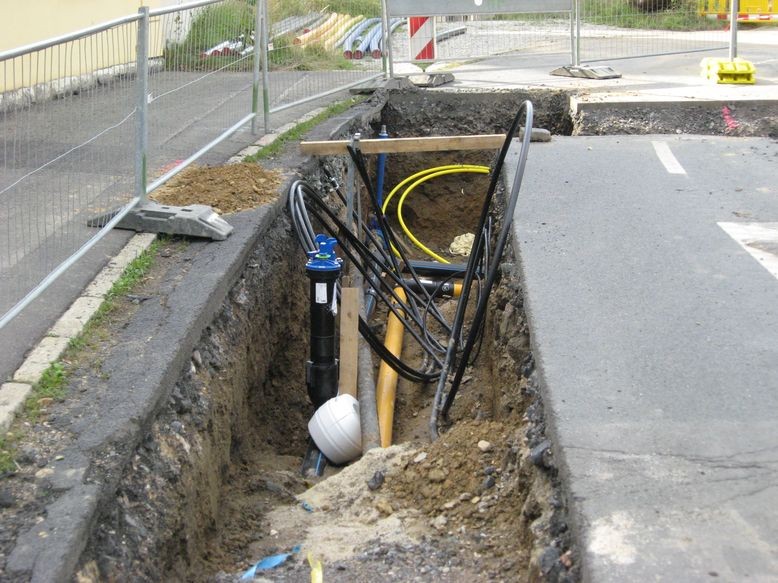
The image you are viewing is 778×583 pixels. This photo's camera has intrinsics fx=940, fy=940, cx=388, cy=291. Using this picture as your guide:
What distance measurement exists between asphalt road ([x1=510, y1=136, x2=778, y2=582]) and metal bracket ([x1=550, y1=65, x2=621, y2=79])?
538 centimetres

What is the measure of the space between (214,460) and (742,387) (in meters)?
2.39

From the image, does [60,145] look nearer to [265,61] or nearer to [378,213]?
[378,213]

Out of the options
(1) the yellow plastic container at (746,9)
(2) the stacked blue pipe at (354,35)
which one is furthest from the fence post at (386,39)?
(1) the yellow plastic container at (746,9)

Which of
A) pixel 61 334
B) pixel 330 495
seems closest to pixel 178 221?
pixel 61 334

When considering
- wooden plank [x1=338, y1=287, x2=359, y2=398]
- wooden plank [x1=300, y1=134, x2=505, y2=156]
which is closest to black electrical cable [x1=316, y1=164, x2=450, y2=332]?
wooden plank [x1=300, y1=134, x2=505, y2=156]

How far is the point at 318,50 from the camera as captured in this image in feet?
35.6

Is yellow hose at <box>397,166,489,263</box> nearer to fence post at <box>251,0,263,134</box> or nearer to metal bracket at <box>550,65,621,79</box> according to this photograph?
fence post at <box>251,0,263,134</box>

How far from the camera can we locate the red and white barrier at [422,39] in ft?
40.9

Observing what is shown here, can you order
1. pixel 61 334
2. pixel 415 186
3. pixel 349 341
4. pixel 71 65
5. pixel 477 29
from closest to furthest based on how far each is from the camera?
pixel 61 334 < pixel 71 65 < pixel 349 341 < pixel 415 186 < pixel 477 29

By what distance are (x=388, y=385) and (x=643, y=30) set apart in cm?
1164

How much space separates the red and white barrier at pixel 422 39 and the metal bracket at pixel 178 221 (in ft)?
24.3

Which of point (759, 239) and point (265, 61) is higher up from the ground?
point (265, 61)

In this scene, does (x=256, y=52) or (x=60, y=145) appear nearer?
(x=60, y=145)

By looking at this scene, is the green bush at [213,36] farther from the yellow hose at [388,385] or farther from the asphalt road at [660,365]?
the asphalt road at [660,365]
